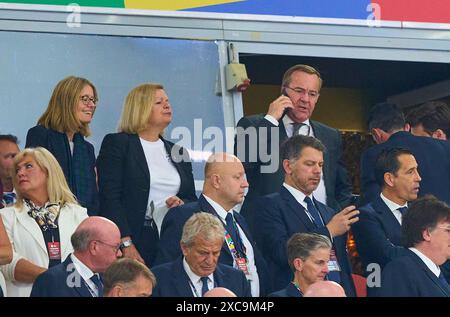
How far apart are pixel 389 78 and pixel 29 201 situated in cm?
278

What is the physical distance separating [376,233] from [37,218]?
1.97 meters

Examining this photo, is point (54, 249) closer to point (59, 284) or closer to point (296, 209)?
point (59, 284)

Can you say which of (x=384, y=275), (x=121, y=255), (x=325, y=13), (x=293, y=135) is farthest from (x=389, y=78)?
(x=121, y=255)

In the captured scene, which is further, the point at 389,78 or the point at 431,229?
the point at 389,78

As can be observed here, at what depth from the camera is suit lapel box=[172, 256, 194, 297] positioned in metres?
7.16

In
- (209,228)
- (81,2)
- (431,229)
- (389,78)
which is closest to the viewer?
(209,228)

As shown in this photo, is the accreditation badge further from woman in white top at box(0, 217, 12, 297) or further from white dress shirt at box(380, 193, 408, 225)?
white dress shirt at box(380, 193, 408, 225)

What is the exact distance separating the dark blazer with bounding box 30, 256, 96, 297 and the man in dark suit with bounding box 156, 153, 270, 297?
2.01 feet

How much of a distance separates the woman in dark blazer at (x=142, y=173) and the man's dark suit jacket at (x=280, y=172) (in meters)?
0.36

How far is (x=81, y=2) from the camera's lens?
8.34 m

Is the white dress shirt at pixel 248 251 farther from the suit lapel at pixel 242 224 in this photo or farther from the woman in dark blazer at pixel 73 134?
the woman in dark blazer at pixel 73 134

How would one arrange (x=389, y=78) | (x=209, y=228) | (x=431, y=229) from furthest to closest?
(x=389, y=78)
(x=431, y=229)
(x=209, y=228)

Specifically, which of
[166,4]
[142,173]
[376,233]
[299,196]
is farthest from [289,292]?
[166,4]

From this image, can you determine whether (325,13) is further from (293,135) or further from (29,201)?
(29,201)
